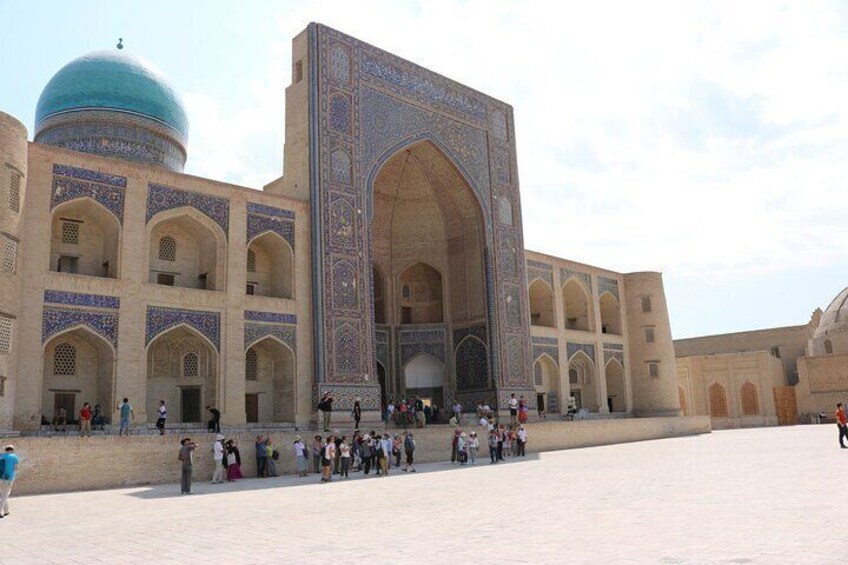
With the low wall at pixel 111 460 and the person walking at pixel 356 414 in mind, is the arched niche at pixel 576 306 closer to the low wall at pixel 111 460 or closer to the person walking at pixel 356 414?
the person walking at pixel 356 414

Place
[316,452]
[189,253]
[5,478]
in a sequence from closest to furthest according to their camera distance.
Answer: [5,478] < [316,452] < [189,253]

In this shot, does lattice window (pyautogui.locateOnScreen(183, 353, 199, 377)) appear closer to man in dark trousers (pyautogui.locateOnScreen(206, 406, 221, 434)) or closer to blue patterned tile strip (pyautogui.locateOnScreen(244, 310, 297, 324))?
blue patterned tile strip (pyautogui.locateOnScreen(244, 310, 297, 324))

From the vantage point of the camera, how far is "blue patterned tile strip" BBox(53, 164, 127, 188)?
13391mm

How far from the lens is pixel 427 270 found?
22.2 m

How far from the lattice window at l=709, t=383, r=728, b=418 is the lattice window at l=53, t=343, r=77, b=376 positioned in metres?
25.9

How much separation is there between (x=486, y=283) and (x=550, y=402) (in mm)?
5303

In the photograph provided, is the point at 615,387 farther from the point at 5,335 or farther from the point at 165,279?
the point at 5,335

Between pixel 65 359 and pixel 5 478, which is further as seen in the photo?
pixel 65 359

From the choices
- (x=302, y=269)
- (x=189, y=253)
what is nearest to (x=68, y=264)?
(x=189, y=253)

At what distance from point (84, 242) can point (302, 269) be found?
4.33m

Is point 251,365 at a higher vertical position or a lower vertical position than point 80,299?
lower

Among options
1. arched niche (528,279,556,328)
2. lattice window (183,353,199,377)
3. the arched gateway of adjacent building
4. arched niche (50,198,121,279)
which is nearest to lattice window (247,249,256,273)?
lattice window (183,353,199,377)

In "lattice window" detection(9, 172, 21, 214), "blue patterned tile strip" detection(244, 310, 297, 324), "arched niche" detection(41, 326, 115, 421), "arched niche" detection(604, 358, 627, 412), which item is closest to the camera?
"lattice window" detection(9, 172, 21, 214)

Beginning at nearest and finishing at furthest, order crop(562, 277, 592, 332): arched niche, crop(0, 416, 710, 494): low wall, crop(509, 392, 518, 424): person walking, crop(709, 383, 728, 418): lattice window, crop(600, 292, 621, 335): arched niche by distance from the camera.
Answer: crop(0, 416, 710, 494): low wall, crop(509, 392, 518, 424): person walking, crop(562, 277, 592, 332): arched niche, crop(600, 292, 621, 335): arched niche, crop(709, 383, 728, 418): lattice window
